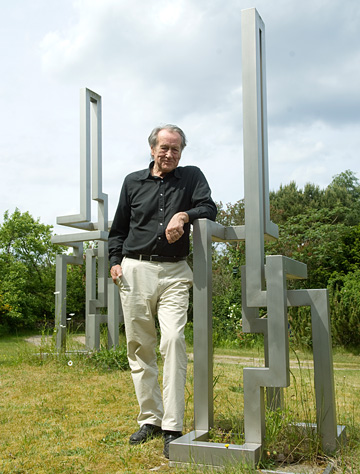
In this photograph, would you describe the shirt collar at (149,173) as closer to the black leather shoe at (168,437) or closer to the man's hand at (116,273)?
the man's hand at (116,273)

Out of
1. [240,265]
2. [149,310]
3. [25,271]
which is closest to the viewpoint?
[149,310]

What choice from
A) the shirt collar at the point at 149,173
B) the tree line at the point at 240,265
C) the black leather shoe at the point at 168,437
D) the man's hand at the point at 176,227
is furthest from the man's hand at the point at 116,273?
the tree line at the point at 240,265

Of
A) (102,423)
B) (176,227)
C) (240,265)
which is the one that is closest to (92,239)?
(102,423)

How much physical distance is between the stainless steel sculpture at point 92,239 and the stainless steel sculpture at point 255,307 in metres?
3.71

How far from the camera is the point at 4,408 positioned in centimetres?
385

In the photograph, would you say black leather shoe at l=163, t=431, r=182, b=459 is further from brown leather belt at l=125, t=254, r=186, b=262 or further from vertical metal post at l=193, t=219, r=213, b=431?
brown leather belt at l=125, t=254, r=186, b=262

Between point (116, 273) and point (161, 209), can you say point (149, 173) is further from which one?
point (116, 273)

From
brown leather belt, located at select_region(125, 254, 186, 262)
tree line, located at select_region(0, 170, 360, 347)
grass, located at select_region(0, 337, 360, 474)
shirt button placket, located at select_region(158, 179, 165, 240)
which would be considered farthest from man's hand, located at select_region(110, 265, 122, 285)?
tree line, located at select_region(0, 170, 360, 347)

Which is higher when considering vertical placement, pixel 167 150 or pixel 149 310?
pixel 167 150

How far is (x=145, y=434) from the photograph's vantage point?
278cm

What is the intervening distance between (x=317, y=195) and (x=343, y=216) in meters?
1.83

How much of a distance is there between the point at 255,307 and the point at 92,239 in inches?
161

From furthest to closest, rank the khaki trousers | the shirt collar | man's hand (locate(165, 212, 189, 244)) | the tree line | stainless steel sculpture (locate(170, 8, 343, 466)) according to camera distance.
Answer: the tree line
the shirt collar
the khaki trousers
man's hand (locate(165, 212, 189, 244))
stainless steel sculpture (locate(170, 8, 343, 466))

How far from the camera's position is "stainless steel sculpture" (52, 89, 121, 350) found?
632 cm
